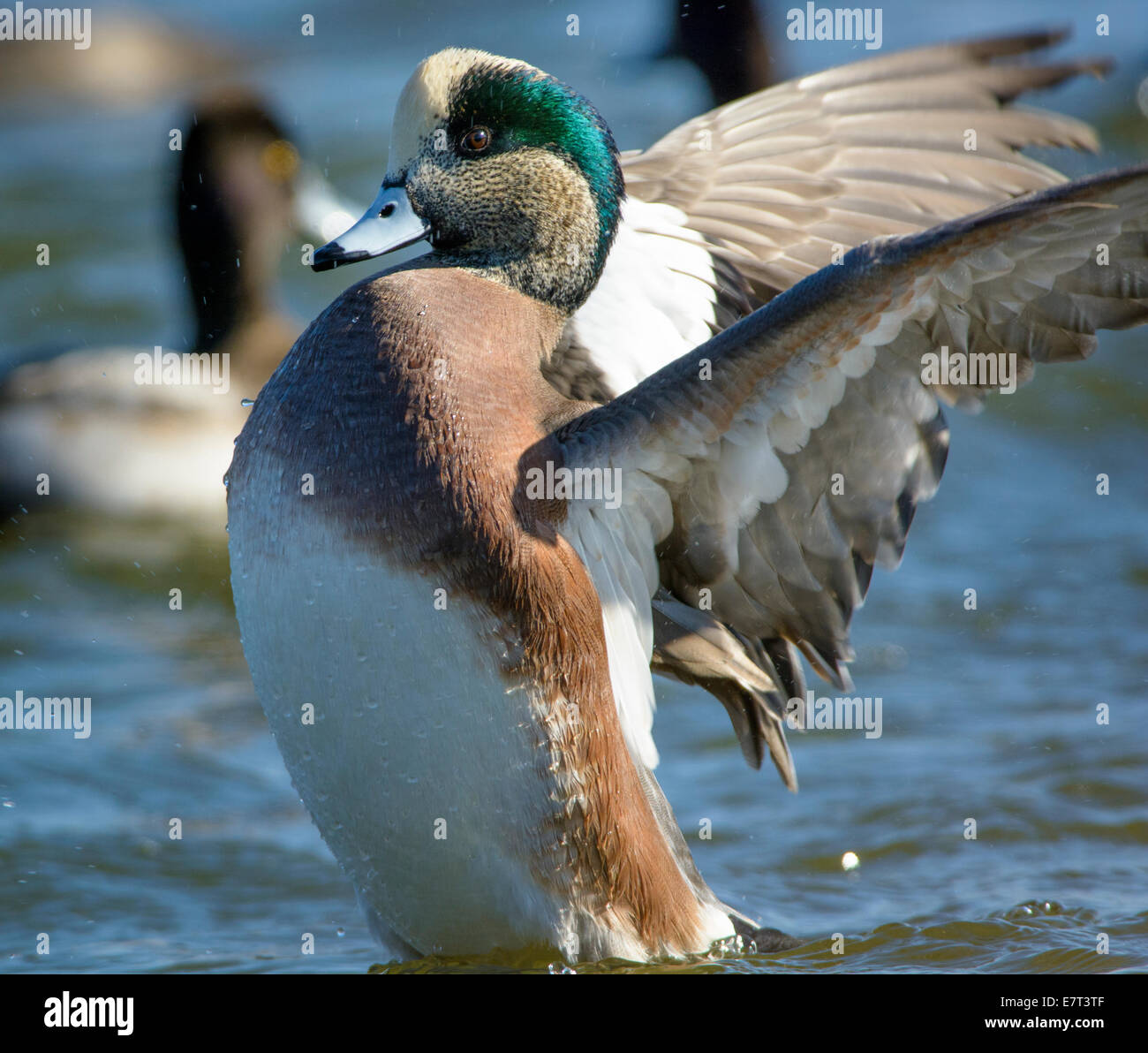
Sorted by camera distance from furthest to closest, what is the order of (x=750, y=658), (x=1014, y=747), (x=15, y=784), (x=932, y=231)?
1. (x=1014, y=747)
2. (x=15, y=784)
3. (x=750, y=658)
4. (x=932, y=231)

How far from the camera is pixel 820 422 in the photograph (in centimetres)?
366

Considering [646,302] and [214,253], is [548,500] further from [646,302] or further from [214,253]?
[214,253]

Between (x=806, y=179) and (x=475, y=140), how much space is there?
1654mm

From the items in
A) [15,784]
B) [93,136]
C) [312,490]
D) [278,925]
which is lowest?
[278,925]

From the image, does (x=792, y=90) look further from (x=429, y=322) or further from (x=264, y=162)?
(x=264, y=162)

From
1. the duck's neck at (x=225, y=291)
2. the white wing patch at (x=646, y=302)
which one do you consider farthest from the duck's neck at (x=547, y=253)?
the duck's neck at (x=225, y=291)

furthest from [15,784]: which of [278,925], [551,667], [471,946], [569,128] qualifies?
[569,128]

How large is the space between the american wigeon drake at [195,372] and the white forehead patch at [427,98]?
14.3ft

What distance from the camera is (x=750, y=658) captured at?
13.6 feet

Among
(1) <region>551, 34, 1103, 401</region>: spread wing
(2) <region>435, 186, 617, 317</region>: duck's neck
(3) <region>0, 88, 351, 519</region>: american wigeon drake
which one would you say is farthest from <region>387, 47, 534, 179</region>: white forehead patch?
(3) <region>0, 88, 351, 519</region>: american wigeon drake

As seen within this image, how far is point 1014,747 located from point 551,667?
108 inches

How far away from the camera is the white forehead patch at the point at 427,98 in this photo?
3803 millimetres

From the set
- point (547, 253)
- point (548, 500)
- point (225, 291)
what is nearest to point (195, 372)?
point (225, 291)

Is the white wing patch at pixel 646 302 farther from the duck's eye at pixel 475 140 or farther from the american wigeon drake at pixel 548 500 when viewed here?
the duck's eye at pixel 475 140
